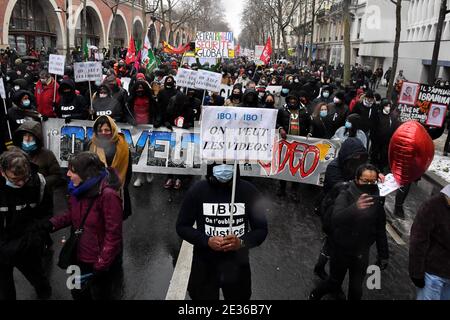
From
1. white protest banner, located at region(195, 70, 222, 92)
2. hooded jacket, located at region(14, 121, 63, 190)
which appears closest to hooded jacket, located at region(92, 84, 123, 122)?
white protest banner, located at region(195, 70, 222, 92)

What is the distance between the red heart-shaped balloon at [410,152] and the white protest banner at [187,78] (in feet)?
15.2

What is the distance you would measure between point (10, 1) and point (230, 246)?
3237 centimetres

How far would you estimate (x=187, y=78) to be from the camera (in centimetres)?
862

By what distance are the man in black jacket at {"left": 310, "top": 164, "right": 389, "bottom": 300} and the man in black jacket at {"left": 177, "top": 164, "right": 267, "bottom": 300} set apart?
797 mm

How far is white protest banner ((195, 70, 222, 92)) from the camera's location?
843 cm

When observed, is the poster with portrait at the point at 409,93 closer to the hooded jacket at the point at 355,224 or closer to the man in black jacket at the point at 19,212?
the hooded jacket at the point at 355,224

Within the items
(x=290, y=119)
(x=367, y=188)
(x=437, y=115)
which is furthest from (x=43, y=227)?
(x=437, y=115)

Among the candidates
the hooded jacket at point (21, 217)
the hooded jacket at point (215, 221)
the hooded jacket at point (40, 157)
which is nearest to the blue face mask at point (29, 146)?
the hooded jacket at point (40, 157)

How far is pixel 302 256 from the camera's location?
201 inches

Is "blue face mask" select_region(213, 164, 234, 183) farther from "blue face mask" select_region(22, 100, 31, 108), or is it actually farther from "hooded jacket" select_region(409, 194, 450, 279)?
"blue face mask" select_region(22, 100, 31, 108)

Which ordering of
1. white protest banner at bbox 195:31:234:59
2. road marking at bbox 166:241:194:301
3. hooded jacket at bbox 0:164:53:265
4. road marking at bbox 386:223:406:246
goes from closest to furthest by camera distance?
hooded jacket at bbox 0:164:53:265 → road marking at bbox 166:241:194:301 → road marking at bbox 386:223:406:246 → white protest banner at bbox 195:31:234:59

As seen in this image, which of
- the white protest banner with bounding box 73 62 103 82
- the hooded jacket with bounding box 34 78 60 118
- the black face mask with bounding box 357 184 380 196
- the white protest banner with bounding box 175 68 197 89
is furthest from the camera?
the white protest banner with bounding box 73 62 103 82
